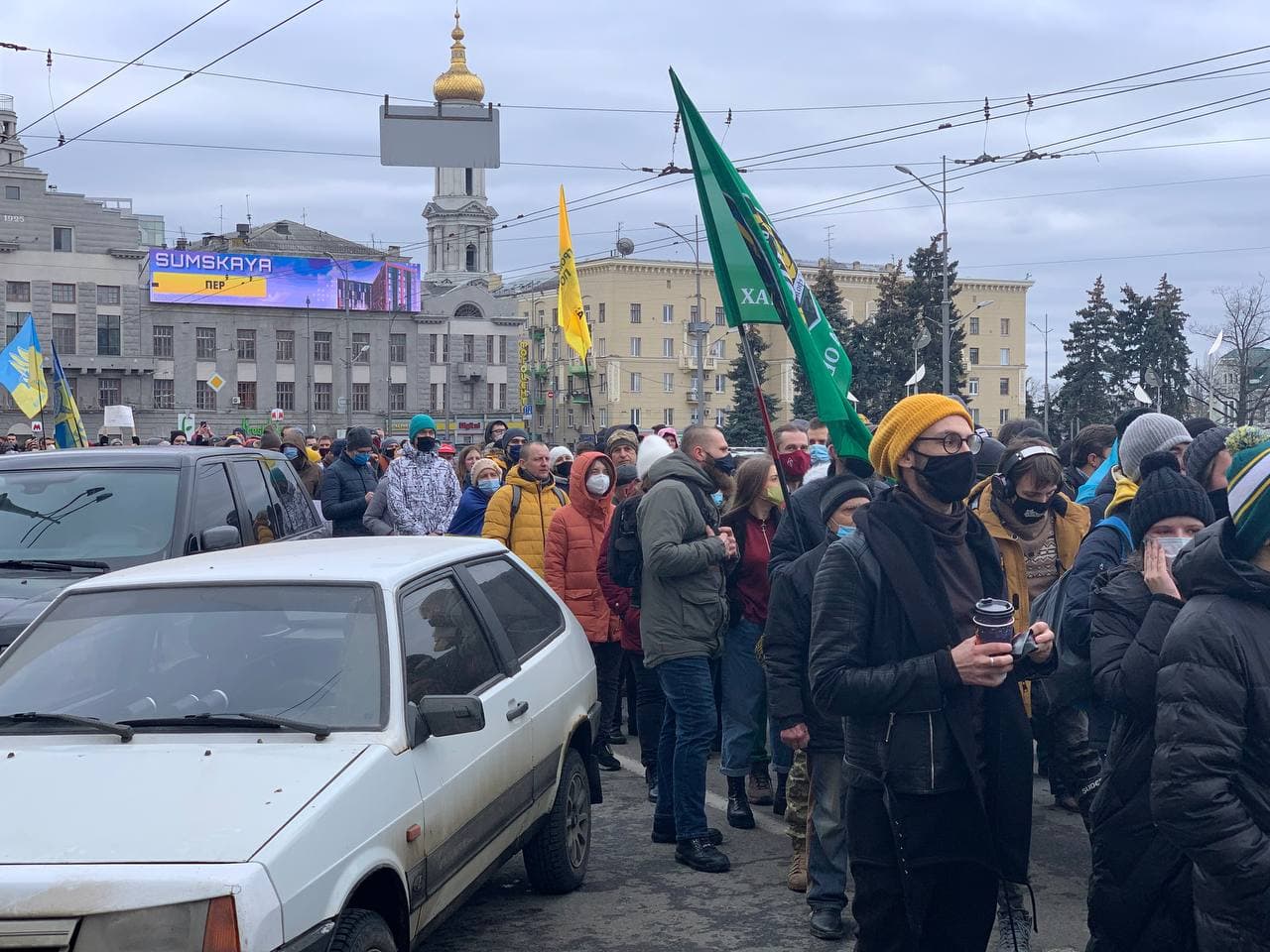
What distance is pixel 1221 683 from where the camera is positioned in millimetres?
3047

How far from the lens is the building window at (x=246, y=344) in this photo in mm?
91812

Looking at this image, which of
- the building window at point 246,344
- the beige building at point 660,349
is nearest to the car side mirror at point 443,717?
the building window at point 246,344

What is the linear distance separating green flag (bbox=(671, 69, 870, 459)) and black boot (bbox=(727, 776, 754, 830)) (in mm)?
2203

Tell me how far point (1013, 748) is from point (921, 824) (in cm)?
31

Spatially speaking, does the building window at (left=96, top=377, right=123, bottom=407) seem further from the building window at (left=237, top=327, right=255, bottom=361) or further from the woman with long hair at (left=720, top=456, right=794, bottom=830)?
the woman with long hair at (left=720, top=456, right=794, bottom=830)

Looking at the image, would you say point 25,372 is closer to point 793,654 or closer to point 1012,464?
point 1012,464

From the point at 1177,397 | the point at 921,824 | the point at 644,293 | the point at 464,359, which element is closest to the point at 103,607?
the point at 921,824

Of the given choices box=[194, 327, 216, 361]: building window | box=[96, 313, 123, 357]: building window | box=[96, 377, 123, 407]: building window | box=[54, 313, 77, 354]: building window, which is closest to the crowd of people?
box=[54, 313, 77, 354]: building window

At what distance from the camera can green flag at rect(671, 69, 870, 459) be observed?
20.5 feet

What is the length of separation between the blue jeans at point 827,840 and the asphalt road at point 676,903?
172 millimetres

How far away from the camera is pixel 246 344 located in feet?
302

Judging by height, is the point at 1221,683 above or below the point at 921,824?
above

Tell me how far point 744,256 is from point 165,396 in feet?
291

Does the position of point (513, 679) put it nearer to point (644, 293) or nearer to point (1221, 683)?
point (1221, 683)
